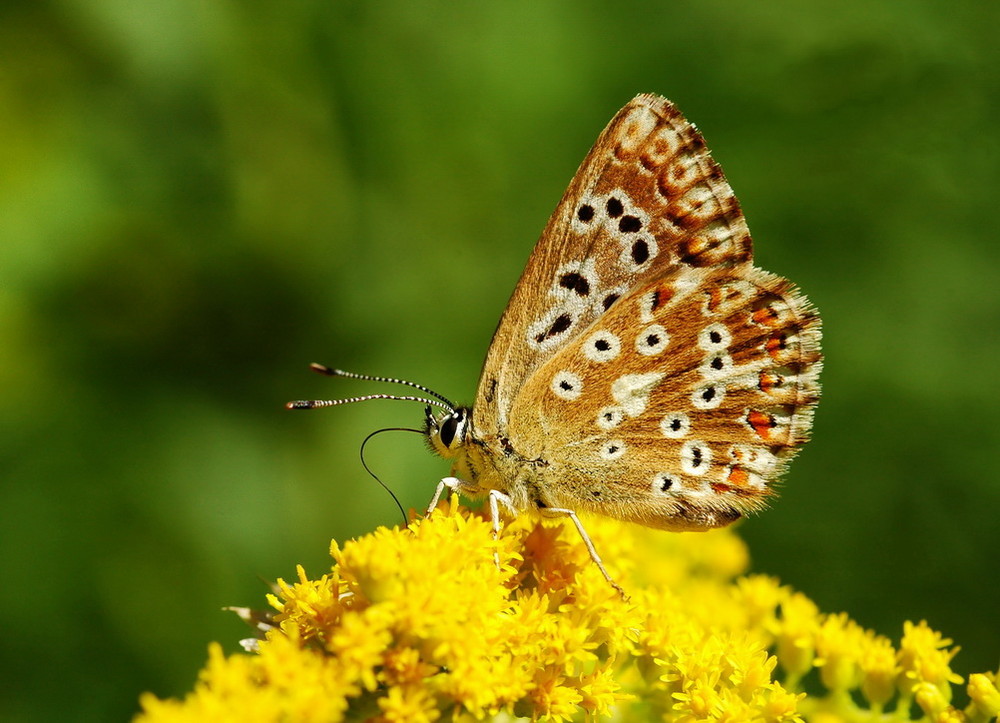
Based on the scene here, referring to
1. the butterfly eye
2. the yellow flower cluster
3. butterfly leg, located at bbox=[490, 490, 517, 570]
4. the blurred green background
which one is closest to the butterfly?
the butterfly eye

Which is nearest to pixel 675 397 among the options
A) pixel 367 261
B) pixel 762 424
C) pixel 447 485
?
pixel 762 424

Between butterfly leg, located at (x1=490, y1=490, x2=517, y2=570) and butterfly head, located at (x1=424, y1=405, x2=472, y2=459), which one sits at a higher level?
butterfly head, located at (x1=424, y1=405, x2=472, y2=459)

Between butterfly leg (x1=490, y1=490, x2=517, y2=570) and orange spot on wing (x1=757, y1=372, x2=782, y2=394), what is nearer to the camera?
butterfly leg (x1=490, y1=490, x2=517, y2=570)

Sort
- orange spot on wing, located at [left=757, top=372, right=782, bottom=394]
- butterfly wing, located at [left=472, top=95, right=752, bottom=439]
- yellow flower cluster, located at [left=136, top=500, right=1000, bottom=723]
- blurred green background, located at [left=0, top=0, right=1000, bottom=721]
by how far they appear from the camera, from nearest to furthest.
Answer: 1. yellow flower cluster, located at [left=136, top=500, right=1000, bottom=723]
2. butterfly wing, located at [left=472, top=95, right=752, bottom=439]
3. orange spot on wing, located at [left=757, top=372, right=782, bottom=394]
4. blurred green background, located at [left=0, top=0, right=1000, bottom=721]

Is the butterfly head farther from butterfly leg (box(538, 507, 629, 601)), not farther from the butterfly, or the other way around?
butterfly leg (box(538, 507, 629, 601))

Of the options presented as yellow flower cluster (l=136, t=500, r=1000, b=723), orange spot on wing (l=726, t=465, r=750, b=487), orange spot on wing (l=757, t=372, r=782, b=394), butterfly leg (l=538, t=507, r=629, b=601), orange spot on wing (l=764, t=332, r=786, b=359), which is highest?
orange spot on wing (l=764, t=332, r=786, b=359)

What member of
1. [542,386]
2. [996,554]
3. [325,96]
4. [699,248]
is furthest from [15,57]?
[996,554]

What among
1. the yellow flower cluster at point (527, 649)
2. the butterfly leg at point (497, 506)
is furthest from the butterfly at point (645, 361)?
the yellow flower cluster at point (527, 649)

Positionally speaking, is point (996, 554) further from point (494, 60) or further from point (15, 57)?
point (15, 57)

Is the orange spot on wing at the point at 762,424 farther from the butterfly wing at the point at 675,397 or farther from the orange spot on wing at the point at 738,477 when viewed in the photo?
the orange spot on wing at the point at 738,477
